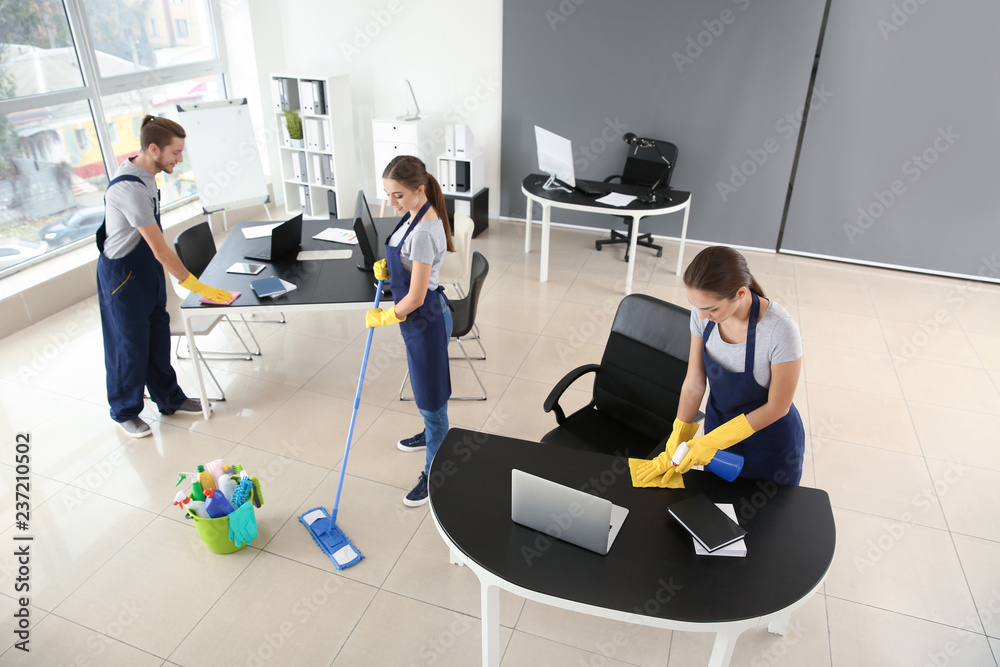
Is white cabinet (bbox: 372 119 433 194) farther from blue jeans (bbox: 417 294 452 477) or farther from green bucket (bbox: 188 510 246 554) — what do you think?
green bucket (bbox: 188 510 246 554)

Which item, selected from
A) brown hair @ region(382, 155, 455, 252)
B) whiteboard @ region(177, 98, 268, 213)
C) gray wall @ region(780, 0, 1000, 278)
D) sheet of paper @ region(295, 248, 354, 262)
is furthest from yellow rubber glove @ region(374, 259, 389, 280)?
gray wall @ region(780, 0, 1000, 278)

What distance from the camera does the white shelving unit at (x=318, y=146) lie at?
6.44 m

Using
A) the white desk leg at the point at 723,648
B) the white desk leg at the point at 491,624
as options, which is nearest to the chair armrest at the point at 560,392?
the white desk leg at the point at 491,624

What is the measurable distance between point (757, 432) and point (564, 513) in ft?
2.93

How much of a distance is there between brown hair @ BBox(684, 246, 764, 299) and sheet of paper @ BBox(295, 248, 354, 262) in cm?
260

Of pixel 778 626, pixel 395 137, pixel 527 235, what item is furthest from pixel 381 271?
pixel 395 137

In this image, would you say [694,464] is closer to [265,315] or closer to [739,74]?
[265,315]

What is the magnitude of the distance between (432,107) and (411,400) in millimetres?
3917

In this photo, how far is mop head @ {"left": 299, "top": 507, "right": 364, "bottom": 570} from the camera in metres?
2.84

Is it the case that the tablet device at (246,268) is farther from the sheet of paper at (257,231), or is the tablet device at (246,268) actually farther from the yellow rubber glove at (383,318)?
the yellow rubber glove at (383,318)

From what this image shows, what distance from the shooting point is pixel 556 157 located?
533 centimetres

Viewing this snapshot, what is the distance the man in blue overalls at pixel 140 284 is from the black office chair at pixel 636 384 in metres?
2.02

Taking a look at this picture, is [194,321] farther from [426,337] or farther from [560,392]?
[560,392]

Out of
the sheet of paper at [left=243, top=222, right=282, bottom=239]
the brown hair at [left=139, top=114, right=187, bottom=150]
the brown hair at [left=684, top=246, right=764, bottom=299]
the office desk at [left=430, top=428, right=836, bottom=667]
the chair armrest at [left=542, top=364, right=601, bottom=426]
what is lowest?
the chair armrest at [left=542, top=364, right=601, bottom=426]
